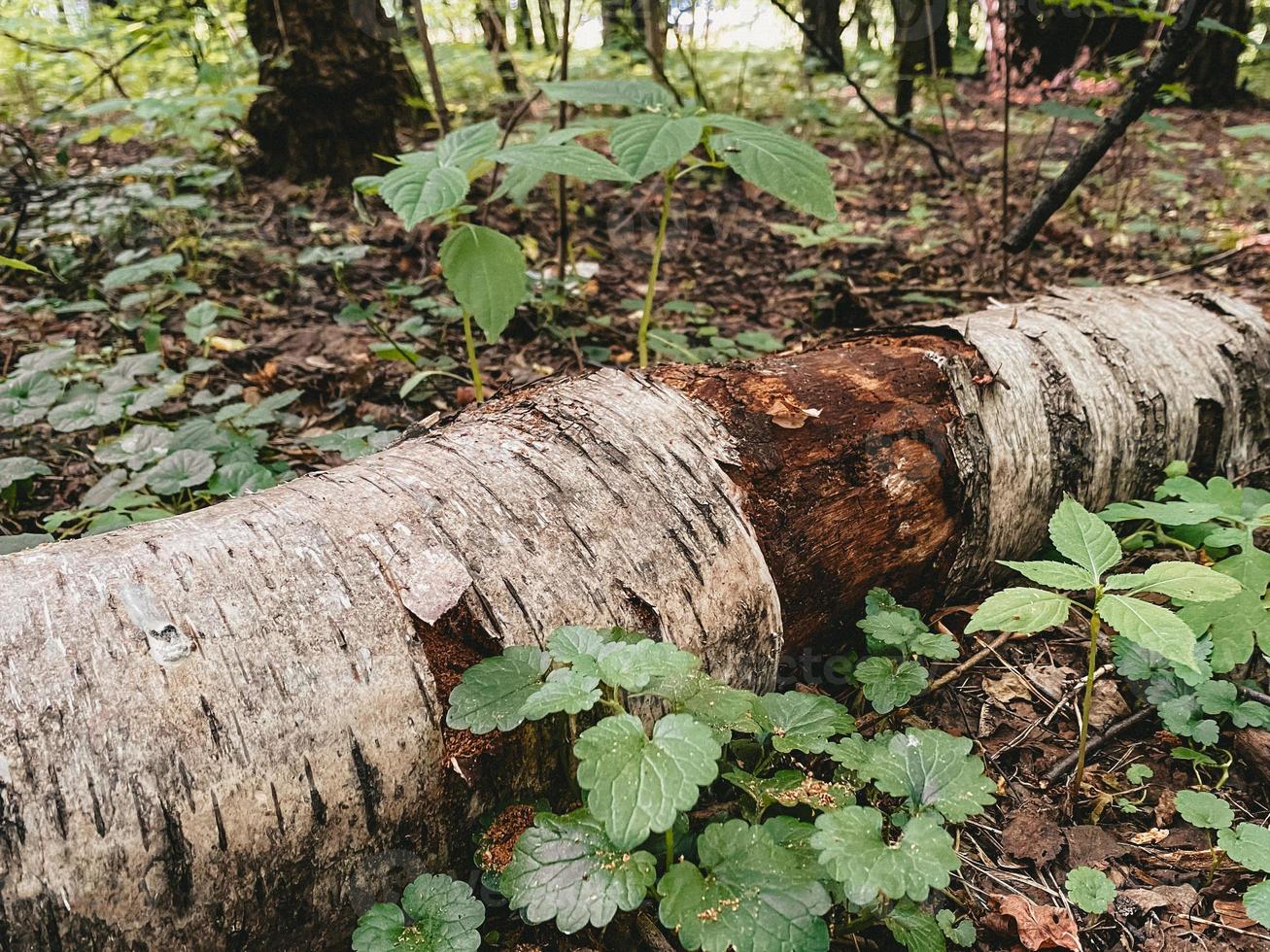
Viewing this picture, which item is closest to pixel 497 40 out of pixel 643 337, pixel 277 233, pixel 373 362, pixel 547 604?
pixel 277 233

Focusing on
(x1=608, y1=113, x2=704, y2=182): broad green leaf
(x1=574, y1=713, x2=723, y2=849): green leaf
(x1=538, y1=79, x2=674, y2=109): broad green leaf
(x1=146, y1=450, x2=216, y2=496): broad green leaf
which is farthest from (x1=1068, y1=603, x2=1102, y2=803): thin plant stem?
(x1=146, y1=450, x2=216, y2=496): broad green leaf

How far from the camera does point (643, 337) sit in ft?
8.54

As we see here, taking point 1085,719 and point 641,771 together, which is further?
point 1085,719

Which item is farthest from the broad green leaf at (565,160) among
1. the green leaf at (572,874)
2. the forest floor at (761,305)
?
the green leaf at (572,874)

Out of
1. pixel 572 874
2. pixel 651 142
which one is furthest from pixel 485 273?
pixel 572 874

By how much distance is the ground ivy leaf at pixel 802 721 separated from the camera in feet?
4.48

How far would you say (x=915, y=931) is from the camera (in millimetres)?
1219

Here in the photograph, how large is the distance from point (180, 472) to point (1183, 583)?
2414 millimetres

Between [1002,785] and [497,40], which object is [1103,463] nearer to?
[1002,785]

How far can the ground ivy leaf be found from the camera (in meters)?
1.37

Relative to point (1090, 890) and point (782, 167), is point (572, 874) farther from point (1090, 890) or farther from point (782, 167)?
point (782, 167)

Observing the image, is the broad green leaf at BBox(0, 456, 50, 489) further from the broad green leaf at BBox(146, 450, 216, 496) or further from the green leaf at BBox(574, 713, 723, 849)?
the green leaf at BBox(574, 713, 723, 849)

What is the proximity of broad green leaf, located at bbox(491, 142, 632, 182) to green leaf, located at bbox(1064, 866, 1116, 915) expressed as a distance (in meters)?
1.68

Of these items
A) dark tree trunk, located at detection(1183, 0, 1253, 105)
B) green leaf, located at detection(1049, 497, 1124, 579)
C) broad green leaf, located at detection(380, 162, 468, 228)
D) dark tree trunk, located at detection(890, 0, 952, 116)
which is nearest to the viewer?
green leaf, located at detection(1049, 497, 1124, 579)
